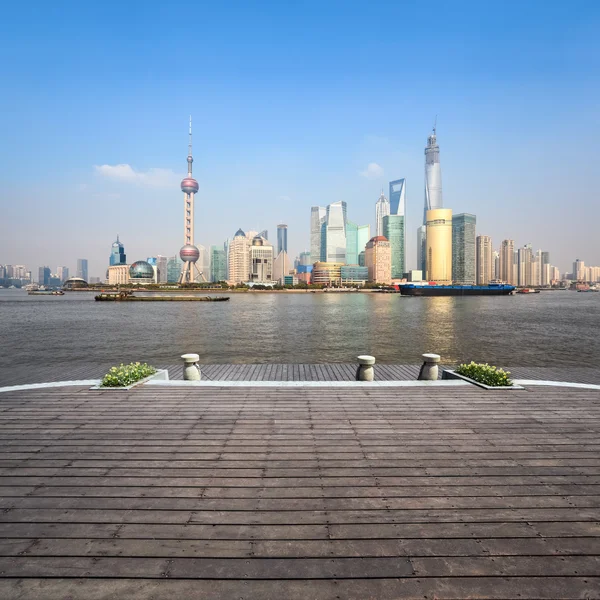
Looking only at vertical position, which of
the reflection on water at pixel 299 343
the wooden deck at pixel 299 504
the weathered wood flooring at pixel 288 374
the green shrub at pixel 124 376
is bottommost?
the reflection on water at pixel 299 343

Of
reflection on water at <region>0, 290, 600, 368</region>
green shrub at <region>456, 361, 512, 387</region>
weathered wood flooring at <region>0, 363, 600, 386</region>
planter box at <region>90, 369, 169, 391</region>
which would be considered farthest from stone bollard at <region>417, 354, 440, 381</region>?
reflection on water at <region>0, 290, 600, 368</region>

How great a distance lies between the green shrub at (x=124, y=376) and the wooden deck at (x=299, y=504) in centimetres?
249

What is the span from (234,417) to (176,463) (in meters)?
2.54

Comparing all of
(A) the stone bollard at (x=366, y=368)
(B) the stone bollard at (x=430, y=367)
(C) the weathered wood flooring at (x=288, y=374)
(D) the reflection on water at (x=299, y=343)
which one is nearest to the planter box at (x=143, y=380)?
(C) the weathered wood flooring at (x=288, y=374)

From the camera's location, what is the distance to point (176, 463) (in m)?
6.82

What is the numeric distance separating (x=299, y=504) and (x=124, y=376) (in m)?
8.98

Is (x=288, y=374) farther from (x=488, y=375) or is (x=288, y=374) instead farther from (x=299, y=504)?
(x=299, y=504)

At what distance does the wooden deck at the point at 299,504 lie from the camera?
4180 millimetres

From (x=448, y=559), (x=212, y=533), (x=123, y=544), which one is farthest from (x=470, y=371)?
(x=123, y=544)

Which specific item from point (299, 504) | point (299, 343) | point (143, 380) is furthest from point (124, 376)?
point (299, 343)

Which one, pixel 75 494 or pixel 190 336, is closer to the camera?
pixel 75 494

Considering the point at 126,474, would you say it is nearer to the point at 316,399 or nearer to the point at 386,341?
the point at 316,399

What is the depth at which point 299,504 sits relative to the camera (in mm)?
5516

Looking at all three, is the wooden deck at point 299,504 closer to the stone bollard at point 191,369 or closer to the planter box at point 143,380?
the planter box at point 143,380
